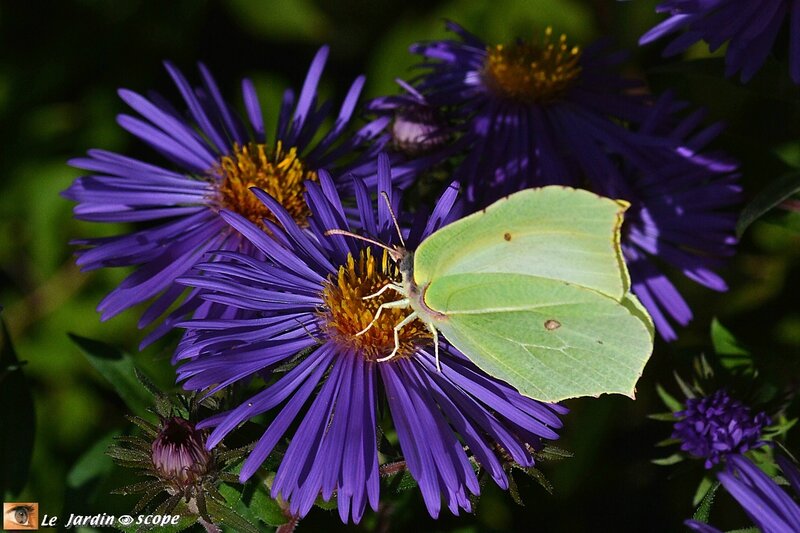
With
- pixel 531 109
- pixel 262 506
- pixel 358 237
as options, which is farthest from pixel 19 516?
pixel 531 109

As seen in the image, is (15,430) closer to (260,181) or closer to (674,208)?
(260,181)

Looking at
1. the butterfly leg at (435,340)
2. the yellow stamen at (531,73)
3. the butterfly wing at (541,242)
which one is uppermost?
the yellow stamen at (531,73)

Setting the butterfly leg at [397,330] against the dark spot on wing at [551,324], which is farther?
the butterfly leg at [397,330]

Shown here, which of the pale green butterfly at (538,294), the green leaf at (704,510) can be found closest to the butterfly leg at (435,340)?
the pale green butterfly at (538,294)

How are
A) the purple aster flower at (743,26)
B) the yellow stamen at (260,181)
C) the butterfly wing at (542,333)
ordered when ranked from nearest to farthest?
the butterfly wing at (542,333)
the purple aster flower at (743,26)
the yellow stamen at (260,181)

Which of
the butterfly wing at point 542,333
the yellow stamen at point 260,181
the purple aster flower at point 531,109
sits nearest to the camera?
the butterfly wing at point 542,333

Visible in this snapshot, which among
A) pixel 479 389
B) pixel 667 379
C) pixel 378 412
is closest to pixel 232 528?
pixel 378 412

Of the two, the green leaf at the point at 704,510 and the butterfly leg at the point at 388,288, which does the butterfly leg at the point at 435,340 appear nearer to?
the butterfly leg at the point at 388,288
